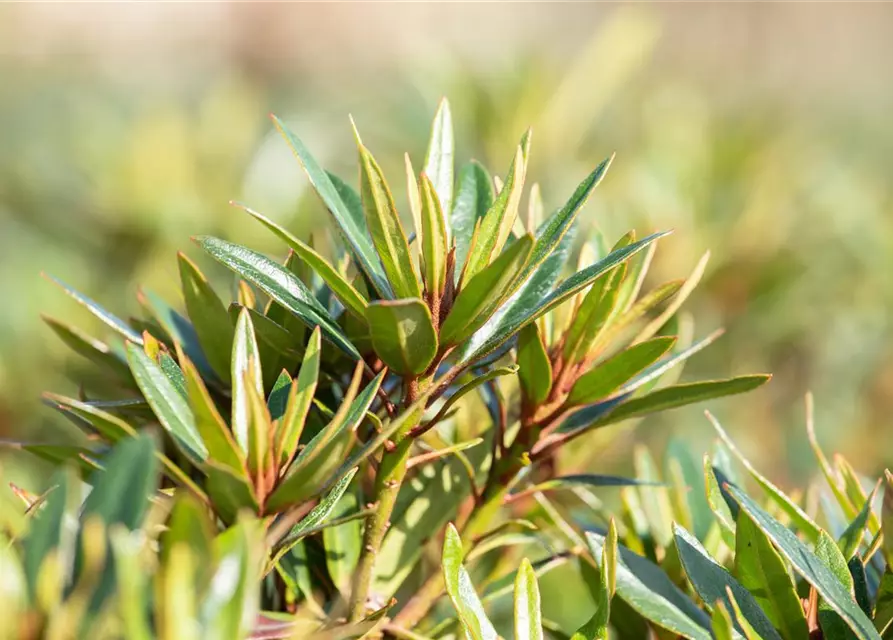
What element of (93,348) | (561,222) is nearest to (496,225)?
(561,222)

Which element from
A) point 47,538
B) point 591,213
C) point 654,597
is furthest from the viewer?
point 591,213

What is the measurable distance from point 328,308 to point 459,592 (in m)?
0.16

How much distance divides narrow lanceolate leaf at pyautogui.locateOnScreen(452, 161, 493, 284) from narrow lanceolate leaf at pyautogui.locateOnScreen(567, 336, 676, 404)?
0.08m

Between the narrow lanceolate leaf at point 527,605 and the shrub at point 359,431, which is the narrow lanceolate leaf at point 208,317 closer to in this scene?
the shrub at point 359,431

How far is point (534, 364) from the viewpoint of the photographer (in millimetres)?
397

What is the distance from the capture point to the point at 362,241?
0.37 metres

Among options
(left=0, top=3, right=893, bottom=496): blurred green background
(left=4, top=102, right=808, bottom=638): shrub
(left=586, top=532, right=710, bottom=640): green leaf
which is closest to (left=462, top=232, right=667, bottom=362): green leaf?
(left=4, top=102, right=808, bottom=638): shrub

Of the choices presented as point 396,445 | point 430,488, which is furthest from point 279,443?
point 430,488

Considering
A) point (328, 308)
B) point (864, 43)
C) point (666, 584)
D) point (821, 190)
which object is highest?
point (864, 43)

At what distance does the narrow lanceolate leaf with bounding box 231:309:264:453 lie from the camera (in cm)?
32

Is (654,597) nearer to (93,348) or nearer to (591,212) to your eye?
(93,348)

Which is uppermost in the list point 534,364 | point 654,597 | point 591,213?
point 591,213

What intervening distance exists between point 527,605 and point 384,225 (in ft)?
0.53

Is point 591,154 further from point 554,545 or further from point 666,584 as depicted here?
point 666,584
